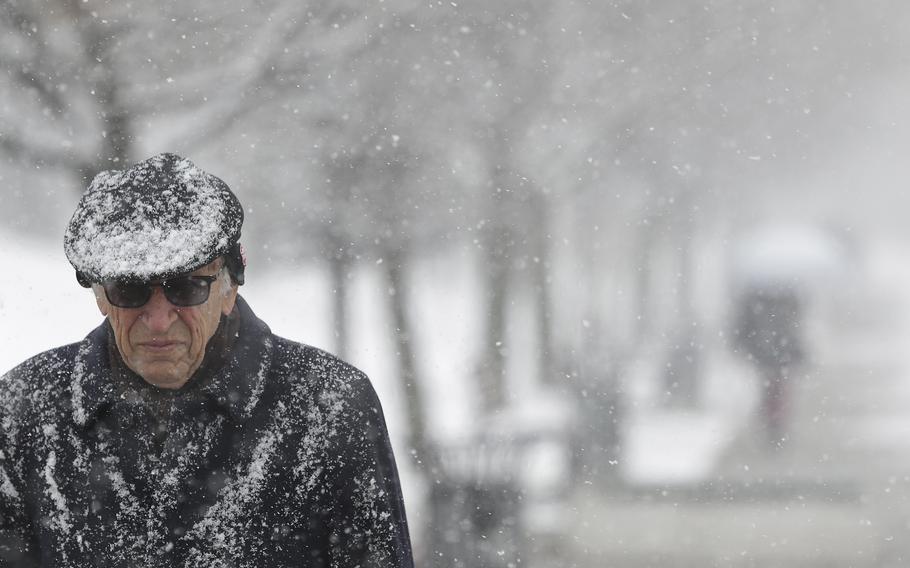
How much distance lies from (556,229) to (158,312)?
352 centimetres

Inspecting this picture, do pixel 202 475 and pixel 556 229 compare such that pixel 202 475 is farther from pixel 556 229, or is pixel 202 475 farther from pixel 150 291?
pixel 556 229

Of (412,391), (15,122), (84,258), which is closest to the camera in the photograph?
(84,258)

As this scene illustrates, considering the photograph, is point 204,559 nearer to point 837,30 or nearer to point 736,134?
point 736,134

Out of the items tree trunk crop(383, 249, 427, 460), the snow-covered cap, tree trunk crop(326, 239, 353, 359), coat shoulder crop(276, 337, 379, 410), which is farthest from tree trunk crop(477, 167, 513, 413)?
the snow-covered cap

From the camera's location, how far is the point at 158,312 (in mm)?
1611

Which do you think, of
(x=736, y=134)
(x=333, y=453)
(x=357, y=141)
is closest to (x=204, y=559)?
(x=333, y=453)

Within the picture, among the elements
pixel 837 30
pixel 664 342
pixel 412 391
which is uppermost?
pixel 837 30

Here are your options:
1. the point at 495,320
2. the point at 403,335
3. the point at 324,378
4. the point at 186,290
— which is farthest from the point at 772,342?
the point at 186,290

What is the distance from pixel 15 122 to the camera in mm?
4168

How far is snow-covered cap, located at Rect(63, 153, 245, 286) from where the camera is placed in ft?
5.18

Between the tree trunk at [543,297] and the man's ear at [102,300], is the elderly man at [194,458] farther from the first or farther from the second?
the tree trunk at [543,297]

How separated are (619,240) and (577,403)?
0.98 metres

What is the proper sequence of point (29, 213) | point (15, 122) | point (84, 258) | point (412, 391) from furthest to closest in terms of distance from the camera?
point (412, 391)
point (29, 213)
point (15, 122)
point (84, 258)

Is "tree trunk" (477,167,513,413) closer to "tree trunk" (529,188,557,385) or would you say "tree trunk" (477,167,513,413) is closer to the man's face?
"tree trunk" (529,188,557,385)
